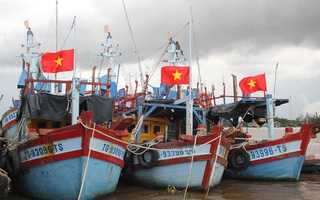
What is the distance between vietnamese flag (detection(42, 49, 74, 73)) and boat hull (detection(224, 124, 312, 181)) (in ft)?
26.1

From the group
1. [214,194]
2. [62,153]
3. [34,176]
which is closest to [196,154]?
[214,194]

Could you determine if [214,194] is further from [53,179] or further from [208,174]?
[53,179]

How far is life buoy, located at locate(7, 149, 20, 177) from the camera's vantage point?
35.3ft

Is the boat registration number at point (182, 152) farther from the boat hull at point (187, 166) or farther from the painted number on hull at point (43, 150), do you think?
the painted number on hull at point (43, 150)

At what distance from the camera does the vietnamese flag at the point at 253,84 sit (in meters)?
16.2

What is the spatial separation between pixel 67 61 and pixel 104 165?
402cm

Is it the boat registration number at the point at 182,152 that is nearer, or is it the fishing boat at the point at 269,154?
the boat registration number at the point at 182,152

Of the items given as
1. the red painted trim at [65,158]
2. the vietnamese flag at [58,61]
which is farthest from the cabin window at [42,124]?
the red painted trim at [65,158]

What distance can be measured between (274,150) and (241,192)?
2832 millimetres

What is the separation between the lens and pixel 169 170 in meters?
12.2

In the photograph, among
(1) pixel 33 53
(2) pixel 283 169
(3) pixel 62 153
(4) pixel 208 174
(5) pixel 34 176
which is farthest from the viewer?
(1) pixel 33 53

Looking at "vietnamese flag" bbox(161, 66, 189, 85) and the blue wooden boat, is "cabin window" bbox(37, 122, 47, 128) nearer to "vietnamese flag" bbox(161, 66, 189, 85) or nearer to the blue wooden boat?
"vietnamese flag" bbox(161, 66, 189, 85)

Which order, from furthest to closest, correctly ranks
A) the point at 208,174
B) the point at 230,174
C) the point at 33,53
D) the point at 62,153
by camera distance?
the point at 33,53
the point at 230,174
the point at 208,174
the point at 62,153

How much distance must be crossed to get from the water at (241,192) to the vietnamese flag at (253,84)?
14.2 feet
